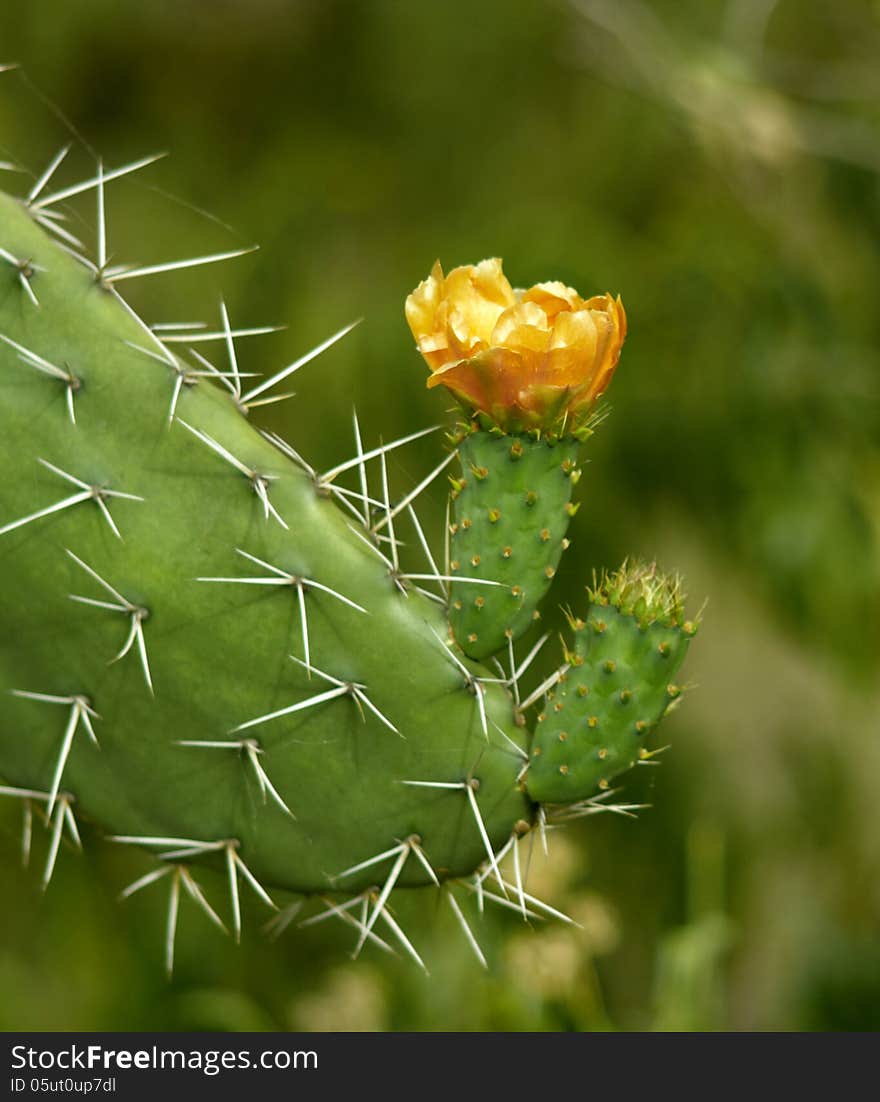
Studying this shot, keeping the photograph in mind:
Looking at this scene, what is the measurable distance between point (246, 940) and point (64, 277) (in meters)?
1.70

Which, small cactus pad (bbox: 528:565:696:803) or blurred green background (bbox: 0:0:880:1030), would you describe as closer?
small cactus pad (bbox: 528:565:696:803)

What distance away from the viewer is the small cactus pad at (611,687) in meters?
0.72

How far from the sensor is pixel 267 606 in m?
0.75

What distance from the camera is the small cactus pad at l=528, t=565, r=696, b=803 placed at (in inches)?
28.3

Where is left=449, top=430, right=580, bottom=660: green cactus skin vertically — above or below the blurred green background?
above

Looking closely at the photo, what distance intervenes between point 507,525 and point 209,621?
0.18 metres

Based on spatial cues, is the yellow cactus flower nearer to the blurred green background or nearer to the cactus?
the cactus

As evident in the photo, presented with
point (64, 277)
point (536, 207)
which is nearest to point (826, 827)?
point (536, 207)

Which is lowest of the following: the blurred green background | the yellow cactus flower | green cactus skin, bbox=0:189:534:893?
the blurred green background

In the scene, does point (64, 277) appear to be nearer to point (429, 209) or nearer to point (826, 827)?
point (429, 209)

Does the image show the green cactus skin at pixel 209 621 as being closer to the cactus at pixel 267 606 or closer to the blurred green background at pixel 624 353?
the cactus at pixel 267 606

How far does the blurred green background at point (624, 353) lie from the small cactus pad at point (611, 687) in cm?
73

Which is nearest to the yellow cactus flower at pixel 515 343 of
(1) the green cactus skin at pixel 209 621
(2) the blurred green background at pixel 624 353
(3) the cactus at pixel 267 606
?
(3) the cactus at pixel 267 606

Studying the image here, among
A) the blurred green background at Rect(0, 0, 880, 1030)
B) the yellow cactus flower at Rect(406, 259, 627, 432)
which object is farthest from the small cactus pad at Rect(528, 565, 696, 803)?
Result: the blurred green background at Rect(0, 0, 880, 1030)
